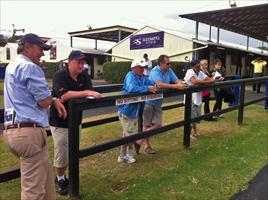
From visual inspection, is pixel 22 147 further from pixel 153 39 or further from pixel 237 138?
pixel 153 39

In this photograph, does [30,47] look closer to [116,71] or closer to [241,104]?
[241,104]

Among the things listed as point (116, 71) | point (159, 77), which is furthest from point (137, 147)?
point (116, 71)

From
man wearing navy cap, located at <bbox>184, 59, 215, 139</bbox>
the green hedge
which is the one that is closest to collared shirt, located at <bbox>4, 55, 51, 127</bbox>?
man wearing navy cap, located at <bbox>184, 59, 215, 139</bbox>

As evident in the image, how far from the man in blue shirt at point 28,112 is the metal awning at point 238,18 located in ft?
58.9

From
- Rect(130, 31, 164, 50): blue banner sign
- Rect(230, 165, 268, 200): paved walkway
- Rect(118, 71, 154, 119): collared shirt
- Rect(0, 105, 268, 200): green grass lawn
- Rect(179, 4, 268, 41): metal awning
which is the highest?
Rect(179, 4, 268, 41): metal awning

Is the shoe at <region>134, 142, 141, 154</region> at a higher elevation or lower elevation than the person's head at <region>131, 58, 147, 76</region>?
lower

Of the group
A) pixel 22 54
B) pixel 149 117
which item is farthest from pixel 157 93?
pixel 22 54

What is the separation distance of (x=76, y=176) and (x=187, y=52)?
2421 centimetres

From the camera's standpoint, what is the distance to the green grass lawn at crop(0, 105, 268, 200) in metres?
4.58

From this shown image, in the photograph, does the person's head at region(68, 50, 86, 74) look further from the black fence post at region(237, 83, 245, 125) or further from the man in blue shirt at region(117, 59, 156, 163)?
the black fence post at region(237, 83, 245, 125)

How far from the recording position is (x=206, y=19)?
2339cm

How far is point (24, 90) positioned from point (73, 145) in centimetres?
124

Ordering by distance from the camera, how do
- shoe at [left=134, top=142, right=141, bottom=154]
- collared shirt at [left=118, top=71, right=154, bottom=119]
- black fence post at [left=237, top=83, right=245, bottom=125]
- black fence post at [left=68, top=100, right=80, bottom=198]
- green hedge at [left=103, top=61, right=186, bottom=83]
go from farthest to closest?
green hedge at [left=103, top=61, right=186, bottom=83] → black fence post at [left=237, top=83, right=245, bottom=125] → shoe at [left=134, top=142, right=141, bottom=154] → collared shirt at [left=118, top=71, right=154, bottom=119] → black fence post at [left=68, top=100, right=80, bottom=198]

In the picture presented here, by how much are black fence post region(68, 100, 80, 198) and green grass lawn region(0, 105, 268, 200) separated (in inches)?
8.7
